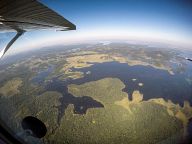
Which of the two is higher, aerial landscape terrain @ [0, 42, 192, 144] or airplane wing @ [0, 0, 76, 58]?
airplane wing @ [0, 0, 76, 58]

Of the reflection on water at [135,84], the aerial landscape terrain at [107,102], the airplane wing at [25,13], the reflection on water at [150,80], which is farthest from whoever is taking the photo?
the reflection on water at [150,80]

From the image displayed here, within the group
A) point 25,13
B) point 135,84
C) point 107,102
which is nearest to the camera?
point 25,13

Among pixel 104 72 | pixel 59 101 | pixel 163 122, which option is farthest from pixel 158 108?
pixel 104 72

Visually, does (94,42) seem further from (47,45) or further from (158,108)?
(158,108)

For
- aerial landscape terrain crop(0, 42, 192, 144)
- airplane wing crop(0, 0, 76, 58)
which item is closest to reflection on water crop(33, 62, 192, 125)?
aerial landscape terrain crop(0, 42, 192, 144)

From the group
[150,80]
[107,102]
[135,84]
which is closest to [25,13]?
[107,102]

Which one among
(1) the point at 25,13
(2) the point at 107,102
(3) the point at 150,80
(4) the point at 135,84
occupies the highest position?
(1) the point at 25,13

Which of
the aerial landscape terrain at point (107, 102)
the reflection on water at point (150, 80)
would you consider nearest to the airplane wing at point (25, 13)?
the aerial landscape terrain at point (107, 102)

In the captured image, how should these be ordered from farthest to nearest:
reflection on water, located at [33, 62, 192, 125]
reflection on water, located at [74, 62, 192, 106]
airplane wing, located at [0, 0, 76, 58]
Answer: reflection on water, located at [74, 62, 192, 106] < reflection on water, located at [33, 62, 192, 125] < airplane wing, located at [0, 0, 76, 58]

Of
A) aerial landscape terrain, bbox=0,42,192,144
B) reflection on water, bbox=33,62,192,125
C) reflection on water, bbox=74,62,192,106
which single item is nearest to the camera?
aerial landscape terrain, bbox=0,42,192,144

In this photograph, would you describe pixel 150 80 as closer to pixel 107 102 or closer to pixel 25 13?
pixel 107 102

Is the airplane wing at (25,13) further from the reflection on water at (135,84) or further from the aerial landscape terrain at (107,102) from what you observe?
the reflection on water at (135,84)

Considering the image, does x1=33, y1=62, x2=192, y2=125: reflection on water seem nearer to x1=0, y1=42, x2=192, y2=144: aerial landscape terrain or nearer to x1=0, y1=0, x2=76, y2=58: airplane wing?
x1=0, y1=42, x2=192, y2=144: aerial landscape terrain
